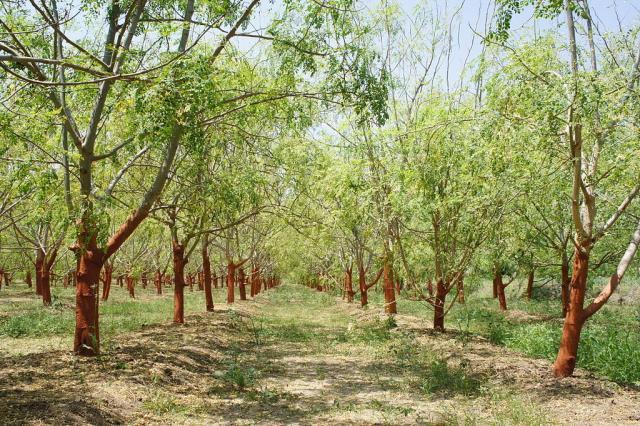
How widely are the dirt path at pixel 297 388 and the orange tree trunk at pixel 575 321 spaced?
342mm

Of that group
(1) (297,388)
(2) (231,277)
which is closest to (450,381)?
(1) (297,388)

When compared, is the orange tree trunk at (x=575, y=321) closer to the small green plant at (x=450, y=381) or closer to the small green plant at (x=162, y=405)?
the small green plant at (x=450, y=381)

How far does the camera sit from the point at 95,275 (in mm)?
10750

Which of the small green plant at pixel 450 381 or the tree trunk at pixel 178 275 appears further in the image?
the tree trunk at pixel 178 275

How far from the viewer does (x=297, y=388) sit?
1054 centimetres

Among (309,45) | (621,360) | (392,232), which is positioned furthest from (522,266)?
(309,45)

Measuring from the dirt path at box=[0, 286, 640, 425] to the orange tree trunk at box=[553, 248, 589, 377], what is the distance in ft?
1.12

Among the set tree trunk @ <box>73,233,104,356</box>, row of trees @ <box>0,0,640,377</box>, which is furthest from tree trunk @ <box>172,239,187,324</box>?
tree trunk @ <box>73,233,104,356</box>

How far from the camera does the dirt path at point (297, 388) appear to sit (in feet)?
25.8

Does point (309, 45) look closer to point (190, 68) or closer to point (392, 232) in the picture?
point (190, 68)

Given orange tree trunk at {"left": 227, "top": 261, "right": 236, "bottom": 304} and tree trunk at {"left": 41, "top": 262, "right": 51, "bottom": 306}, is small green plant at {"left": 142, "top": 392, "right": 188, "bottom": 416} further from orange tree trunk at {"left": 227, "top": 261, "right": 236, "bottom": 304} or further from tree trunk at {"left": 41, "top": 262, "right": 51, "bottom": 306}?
orange tree trunk at {"left": 227, "top": 261, "right": 236, "bottom": 304}

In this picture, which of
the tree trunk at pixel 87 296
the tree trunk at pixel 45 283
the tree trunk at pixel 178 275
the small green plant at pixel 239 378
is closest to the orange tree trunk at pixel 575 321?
the small green plant at pixel 239 378

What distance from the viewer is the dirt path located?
7871 millimetres

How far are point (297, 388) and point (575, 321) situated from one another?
6.08m
